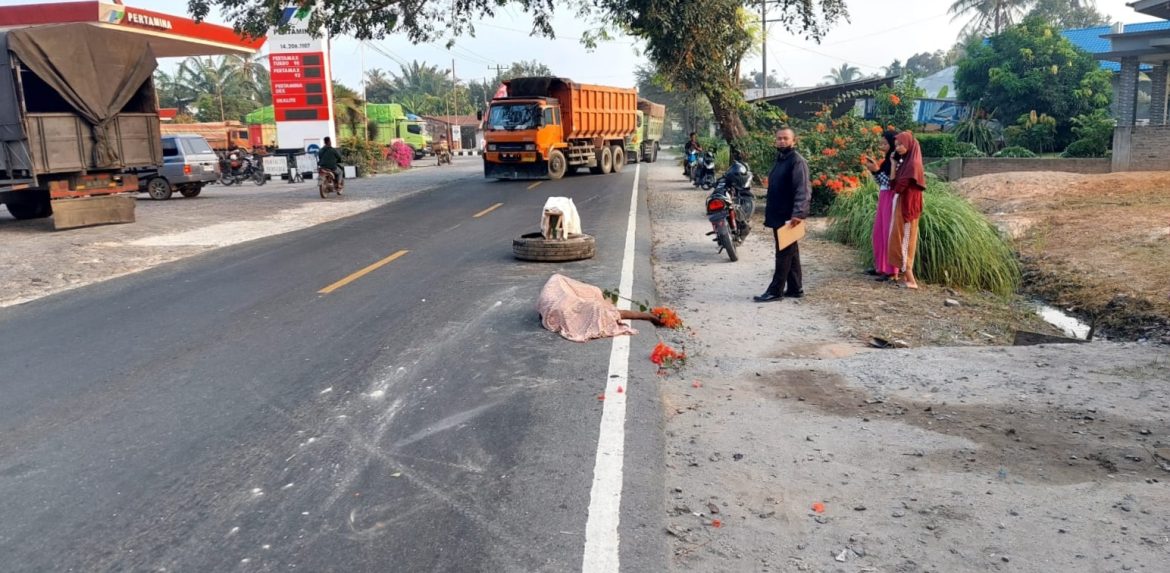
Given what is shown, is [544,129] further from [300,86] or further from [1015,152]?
[300,86]

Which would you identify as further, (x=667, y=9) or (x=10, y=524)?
(x=667, y=9)

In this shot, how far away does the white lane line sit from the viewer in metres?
3.61

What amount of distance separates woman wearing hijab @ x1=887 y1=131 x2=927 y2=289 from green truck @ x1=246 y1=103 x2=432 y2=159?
1564 inches

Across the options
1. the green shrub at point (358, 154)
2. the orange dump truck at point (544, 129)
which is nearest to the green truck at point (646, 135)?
the orange dump truck at point (544, 129)

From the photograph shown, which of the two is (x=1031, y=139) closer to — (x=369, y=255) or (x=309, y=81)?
(x=369, y=255)

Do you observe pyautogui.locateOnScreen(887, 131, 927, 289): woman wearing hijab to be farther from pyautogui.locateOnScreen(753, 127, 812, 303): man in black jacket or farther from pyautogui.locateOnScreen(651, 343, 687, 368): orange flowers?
pyautogui.locateOnScreen(651, 343, 687, 368): orange flowers

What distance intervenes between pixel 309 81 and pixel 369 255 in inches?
1092

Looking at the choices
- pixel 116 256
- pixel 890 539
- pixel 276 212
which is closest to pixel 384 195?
pixel 276 212

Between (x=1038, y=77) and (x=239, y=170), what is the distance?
28000 millimetres

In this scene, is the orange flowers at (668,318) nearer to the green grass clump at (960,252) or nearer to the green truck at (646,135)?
the green grass clump at (960,252)

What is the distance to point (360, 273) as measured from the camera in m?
10.5

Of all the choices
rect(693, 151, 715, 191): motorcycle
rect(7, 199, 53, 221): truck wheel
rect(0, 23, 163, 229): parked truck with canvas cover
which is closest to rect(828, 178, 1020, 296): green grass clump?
rect(693, 151, 715, 191): motorcycle

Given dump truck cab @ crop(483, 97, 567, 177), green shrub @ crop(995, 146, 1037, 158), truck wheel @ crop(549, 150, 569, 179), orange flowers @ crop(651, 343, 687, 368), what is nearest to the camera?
orange flowers @ crop(651, 343, 687, 368)

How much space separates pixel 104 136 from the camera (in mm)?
16188
